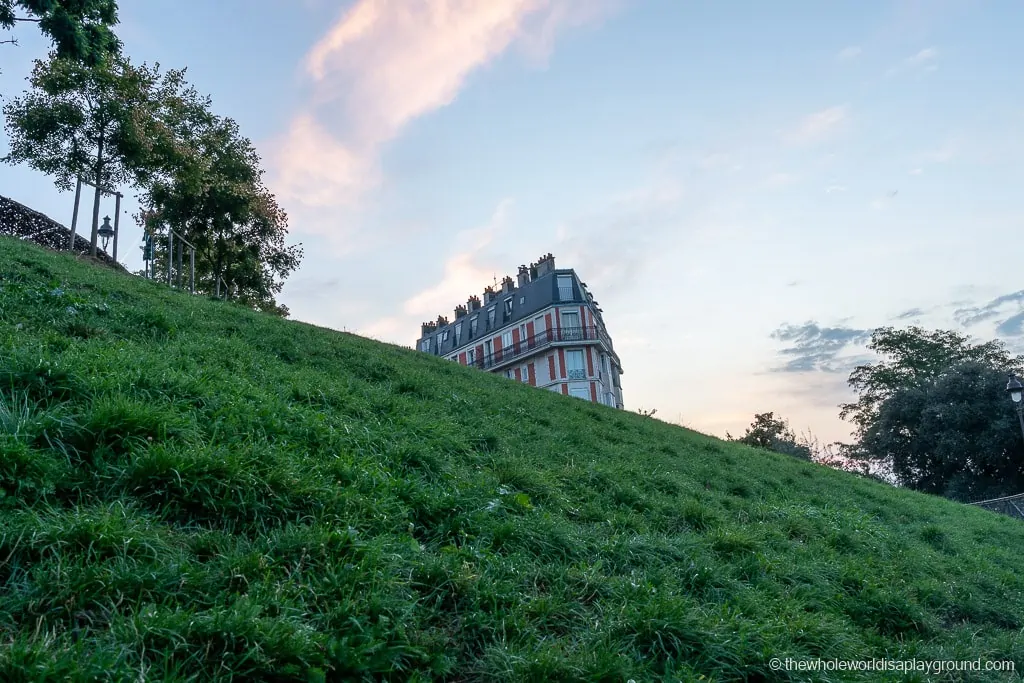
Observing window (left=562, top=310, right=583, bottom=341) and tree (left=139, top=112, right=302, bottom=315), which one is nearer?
tree (left=139, top=112, right=302, bottom=315)

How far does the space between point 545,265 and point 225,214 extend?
31667 mm

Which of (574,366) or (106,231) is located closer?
(106,231)

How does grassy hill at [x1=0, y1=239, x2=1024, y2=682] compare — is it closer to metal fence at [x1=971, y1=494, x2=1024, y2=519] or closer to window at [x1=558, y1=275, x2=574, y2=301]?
metal fence at [x1=971, y1=494, x2=1024, y2=519]

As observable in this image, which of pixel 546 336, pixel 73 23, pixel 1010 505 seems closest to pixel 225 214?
pixel 73 23

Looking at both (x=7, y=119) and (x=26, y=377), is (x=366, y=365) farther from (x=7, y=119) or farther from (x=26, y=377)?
(x=7, y=119)

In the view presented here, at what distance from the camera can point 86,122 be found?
2323 cm

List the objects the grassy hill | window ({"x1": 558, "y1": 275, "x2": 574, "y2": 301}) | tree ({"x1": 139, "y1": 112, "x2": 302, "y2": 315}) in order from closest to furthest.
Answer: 1. the grassy hill
2. tree ({"x1": 139, "y1": 112, "x2": 302, "y2": 315})
3. window ({"x1": 558, "y1": 275, "x2": 574, "y2": 301})

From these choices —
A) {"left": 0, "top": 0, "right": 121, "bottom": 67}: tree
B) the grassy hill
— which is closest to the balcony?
{"left": 0, "top": 0, "right": 121, "bottom": 67}: tree

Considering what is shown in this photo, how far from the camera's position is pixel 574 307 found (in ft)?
175

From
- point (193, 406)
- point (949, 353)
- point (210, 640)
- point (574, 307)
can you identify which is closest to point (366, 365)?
point (193, 406)

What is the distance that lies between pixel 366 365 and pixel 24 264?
570 centimetres

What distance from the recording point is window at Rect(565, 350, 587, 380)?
172 feet

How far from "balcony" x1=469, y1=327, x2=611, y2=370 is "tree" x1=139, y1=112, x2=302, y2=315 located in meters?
19.5

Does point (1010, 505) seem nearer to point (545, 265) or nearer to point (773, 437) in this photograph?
point (773, 437)
